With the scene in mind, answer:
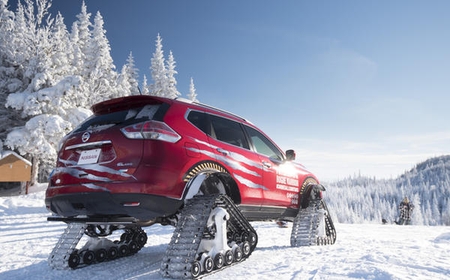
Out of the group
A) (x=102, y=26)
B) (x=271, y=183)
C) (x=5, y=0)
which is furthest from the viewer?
(x=102, y=26)

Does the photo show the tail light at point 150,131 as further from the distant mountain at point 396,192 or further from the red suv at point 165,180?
the distant mountain at point 396,192

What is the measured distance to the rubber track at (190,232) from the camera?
146 inches

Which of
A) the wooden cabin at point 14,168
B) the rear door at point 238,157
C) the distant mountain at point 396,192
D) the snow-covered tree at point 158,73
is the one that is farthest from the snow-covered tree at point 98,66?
the distant mountain at point 396,192

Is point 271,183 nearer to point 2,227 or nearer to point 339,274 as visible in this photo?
point 339,274

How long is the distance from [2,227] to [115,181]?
11.6 meters

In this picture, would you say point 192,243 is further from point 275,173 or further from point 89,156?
point 275,173

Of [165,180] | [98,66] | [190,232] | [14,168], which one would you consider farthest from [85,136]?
[98,66]

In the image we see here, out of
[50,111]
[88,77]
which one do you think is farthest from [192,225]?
[88,77]

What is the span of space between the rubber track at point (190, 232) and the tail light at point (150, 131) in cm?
92

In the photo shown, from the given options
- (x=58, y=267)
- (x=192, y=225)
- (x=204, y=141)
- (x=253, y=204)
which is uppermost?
(x=204, y=141)

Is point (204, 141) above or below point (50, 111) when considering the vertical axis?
below

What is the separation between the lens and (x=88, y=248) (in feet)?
17.6

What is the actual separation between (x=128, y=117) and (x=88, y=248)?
2.58 metres

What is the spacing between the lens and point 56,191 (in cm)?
419
